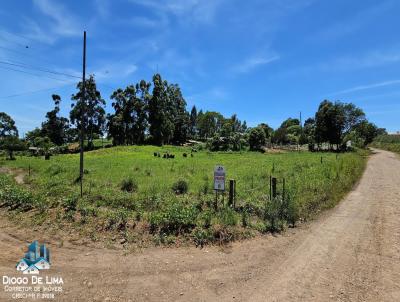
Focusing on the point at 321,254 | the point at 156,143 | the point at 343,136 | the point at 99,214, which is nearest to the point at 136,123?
the point at 156,143

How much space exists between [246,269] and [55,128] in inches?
3184

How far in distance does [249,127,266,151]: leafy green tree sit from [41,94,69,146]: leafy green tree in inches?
Answer: 1986

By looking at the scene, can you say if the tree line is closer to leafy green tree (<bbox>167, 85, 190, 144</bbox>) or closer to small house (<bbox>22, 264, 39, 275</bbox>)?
leafy green tree (<bbox>167, 85, 190, 144</bbox>)

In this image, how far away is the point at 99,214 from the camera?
30.9 feet

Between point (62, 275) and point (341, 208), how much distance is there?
10.2m

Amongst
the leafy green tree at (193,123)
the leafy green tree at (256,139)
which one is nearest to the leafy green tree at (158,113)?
the leafy green tree at (256,139)

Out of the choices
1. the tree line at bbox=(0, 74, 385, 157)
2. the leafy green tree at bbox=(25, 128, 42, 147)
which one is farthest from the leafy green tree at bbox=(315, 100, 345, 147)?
the leafy green tree at bbox=(25, 128, 42, 147)

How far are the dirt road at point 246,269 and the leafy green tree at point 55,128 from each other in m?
74.3

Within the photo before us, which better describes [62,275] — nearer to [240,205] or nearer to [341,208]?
[240,205]

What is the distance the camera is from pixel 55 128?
247 ft

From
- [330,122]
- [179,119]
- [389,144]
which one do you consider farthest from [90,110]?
[389,144]

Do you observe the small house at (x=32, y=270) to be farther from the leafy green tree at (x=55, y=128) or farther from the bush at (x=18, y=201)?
the leafy green tree at (x=55, y=128)

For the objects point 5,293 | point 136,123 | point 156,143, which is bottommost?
point 5,293

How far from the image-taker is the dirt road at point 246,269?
489 centimetres
